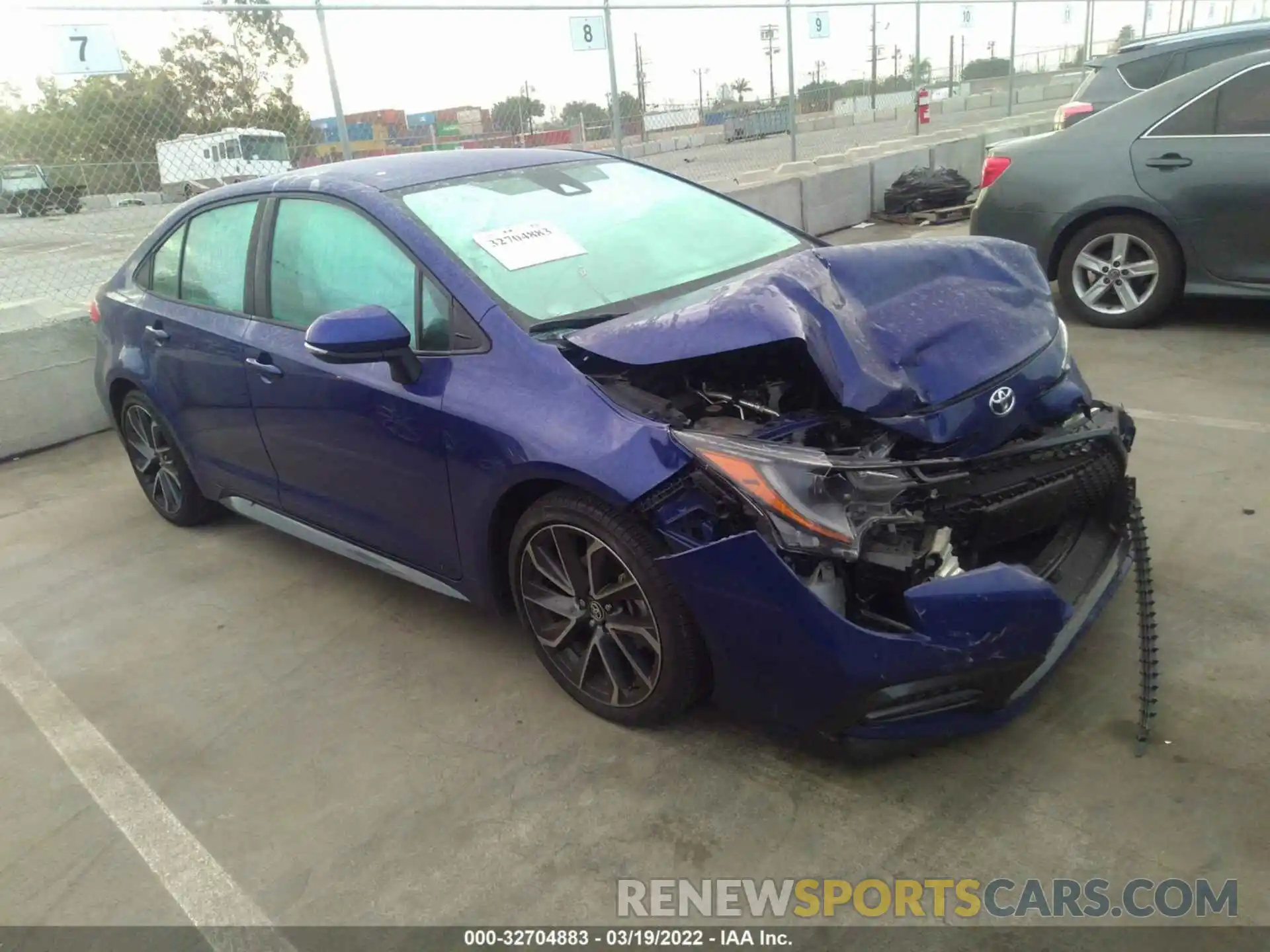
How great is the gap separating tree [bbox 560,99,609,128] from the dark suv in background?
3.99 m

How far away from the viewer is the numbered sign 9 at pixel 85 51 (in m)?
5.93

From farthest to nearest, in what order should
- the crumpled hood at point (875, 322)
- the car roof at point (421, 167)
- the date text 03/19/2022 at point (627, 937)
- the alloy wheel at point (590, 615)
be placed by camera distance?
the car roof at point (421, 167)
the alloy wheel at point (590, 615)
the crumpled hood at point (875, 322)
the date text 03/19/2022 at point (627, 937)

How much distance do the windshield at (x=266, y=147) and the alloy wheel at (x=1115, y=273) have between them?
18.0ft

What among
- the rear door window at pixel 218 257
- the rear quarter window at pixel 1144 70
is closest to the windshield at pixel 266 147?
the rear door window at pixel 218 257

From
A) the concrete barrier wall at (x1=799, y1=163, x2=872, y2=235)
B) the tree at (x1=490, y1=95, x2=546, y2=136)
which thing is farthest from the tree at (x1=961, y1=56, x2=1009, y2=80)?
the tree at (x1=490, y1=95, x2=546, y2=136)

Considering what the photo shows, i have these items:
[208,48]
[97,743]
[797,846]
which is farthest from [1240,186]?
[208,48]

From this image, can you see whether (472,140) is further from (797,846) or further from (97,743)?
(797,846)

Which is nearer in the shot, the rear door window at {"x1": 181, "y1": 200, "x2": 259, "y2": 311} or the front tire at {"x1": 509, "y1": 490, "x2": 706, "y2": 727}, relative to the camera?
the front tire at {"x1": 509, "y1": 490, "x2": 706, "y2": 727}

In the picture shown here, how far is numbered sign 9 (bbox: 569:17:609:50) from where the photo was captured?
28.1ft

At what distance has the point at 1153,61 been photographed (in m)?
8.36

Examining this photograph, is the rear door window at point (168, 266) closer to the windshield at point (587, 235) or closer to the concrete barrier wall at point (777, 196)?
the windshield at point (587, 235)

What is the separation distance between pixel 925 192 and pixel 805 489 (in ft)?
32.8

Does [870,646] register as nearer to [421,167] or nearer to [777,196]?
[421,167]

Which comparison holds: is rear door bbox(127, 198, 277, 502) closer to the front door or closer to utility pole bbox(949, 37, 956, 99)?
the front door
